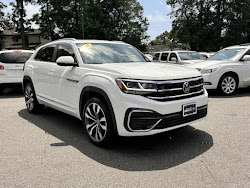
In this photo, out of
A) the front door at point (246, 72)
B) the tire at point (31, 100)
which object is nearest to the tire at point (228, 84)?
the front door at point (246, 72)

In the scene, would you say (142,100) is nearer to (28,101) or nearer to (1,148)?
(1,148)

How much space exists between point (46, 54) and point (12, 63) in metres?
3.99

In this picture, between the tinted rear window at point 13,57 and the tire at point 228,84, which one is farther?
the tinted rear window at point 13,57

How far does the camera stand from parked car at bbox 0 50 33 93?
8.80 metres

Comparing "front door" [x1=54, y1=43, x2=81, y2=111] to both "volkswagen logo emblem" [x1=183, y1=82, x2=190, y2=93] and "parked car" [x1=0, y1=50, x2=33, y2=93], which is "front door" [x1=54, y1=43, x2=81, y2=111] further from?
"parked car" [x1=0, y1=50, x2=33, y2=93]

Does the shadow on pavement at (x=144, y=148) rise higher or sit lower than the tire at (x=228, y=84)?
lower

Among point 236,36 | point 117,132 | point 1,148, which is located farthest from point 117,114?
point 236,36

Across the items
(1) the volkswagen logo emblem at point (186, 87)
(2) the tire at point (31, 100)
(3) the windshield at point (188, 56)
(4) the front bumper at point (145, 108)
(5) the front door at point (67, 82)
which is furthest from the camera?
(3) the windshield at point (188, 56)

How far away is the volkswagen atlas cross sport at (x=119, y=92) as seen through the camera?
340cm

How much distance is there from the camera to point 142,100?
3.36m

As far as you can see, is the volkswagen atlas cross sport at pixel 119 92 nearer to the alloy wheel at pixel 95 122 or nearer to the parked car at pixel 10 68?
the alloy wheel at pixel 95 122

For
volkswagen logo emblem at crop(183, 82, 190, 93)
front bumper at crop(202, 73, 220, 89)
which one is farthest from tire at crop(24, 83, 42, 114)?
front bumper at crop(202, 73, 220, 89)

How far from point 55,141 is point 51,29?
124 ft

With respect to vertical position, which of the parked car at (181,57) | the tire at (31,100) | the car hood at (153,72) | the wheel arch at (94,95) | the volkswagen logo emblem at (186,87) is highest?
the parked car at (181,57)
